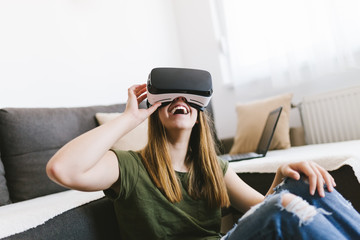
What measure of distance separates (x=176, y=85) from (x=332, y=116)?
1.58 m

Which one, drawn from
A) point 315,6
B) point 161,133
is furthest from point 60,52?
point 315,6

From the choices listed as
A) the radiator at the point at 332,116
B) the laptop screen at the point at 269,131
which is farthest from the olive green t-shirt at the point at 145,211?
the radiator at the point at 332,116

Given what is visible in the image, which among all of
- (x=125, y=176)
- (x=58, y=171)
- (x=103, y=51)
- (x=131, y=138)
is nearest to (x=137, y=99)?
(x=125, y=176)

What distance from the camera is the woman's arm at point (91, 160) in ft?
2.40

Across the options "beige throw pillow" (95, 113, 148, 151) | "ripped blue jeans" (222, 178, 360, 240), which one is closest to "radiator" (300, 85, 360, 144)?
"beige throw pillow" (95, 113, 148, 151)

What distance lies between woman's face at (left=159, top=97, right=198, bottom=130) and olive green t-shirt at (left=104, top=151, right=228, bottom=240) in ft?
0.49

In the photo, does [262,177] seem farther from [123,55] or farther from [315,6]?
[123,55]

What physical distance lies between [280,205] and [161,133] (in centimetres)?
51

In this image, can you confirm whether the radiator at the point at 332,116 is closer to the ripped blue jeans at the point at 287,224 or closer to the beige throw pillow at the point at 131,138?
the beige throw pillow at the point at 131,138

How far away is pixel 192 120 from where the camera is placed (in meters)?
1.02

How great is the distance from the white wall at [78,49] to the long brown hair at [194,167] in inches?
42.1

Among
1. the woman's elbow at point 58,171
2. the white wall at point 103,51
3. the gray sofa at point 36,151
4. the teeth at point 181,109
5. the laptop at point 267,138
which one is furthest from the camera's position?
the white wall at point 103,51

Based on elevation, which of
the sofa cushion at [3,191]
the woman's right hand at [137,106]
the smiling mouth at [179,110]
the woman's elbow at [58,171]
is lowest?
the sofa cushion at [3,191]

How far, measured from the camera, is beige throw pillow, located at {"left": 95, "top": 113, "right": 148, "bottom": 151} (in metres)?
1.69
